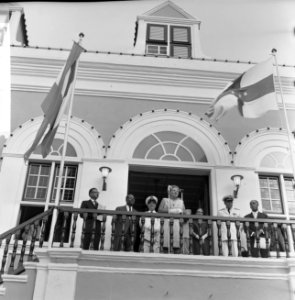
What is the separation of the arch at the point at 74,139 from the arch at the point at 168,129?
33 cm

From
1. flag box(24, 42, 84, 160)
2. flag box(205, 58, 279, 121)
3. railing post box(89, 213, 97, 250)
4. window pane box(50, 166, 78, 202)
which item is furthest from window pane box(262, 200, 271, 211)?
flag box(24, 42, 84, 160)

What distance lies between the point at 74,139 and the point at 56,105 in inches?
78.7

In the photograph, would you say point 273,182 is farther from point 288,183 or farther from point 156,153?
point 156,153

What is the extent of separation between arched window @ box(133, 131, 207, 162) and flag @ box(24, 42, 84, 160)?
7.71 feet

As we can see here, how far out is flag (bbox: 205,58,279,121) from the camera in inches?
308

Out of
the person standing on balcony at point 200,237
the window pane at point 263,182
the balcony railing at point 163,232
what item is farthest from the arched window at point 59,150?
the window pane at point 263,182

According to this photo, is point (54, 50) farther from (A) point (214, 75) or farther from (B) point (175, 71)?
(A) point (214, 75)

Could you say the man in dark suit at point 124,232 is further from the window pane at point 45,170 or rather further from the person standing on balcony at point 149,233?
the window pane at point 45,170

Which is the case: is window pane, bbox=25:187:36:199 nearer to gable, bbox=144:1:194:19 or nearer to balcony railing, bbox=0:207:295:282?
balcony railing, bbox=0:207:295:282

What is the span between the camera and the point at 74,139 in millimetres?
9102

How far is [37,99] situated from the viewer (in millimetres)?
9617

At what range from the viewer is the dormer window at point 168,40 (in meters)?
10.9

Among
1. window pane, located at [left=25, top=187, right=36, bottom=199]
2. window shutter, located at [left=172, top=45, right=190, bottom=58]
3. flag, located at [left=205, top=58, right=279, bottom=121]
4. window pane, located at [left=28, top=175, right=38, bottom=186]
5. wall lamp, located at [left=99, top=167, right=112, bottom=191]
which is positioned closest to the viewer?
flag, located at [left=205, top=58, right=279, bottom=121]

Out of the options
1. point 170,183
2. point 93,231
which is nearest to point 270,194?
point 170,183
